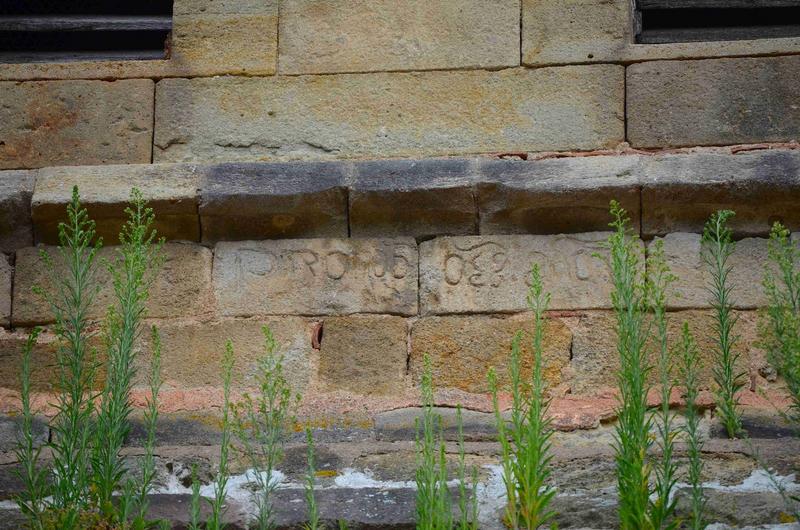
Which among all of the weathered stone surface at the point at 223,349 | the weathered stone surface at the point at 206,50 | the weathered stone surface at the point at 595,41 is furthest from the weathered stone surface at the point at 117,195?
the weathered stone surface at the point at 595,41

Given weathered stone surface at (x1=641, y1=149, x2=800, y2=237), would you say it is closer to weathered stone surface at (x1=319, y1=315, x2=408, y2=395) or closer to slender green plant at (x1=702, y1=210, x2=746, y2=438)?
slender green plant at (x1=702, y1=210, x2=746, y2=438)

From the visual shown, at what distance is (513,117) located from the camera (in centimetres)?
554

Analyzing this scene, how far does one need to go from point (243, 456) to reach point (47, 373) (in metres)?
1.14

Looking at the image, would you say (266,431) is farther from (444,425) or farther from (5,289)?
(5,289)

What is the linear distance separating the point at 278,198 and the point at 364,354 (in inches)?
26.6

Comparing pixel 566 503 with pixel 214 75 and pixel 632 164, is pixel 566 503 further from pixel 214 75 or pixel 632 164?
pixel 214 75

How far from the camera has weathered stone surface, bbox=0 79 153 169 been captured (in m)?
5.64

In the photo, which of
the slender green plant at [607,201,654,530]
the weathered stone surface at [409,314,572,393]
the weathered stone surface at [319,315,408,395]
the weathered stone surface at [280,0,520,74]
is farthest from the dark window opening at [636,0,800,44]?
the slender green plant at [607,201,654,530]

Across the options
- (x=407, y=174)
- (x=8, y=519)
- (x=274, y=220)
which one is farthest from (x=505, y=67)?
(x=8, y=519)

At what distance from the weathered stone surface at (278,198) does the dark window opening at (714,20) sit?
4.73 ft

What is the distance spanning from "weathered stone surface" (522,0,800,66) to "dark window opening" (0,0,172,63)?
157 centimetres

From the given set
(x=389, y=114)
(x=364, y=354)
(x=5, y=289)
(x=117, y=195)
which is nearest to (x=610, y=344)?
(x=364, y=354)

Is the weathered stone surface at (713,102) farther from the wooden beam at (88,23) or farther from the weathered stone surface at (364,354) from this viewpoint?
the wooden beam at (88,23)

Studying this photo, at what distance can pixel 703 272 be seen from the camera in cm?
516
